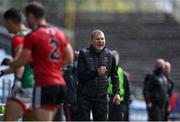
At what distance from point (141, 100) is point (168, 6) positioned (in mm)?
12050

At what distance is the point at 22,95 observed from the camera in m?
11.2

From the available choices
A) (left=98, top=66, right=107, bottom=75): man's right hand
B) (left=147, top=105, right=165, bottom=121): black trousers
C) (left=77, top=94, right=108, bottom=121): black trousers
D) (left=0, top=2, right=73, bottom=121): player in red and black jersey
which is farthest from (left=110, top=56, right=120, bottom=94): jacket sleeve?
(left=147, top=105, right=165, bottom=121): black trousers

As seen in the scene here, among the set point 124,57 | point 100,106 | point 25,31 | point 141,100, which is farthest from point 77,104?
point 124,57

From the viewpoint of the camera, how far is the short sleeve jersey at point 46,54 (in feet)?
35.6

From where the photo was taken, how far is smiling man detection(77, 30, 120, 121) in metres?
14.1

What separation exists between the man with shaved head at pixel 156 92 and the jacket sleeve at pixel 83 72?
23.1 ft

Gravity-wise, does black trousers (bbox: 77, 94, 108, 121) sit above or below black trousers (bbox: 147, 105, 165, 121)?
above

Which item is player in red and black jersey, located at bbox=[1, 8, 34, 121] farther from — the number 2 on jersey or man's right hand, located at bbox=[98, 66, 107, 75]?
man's right hand, located at bbox=[98, 66, 107, 75]

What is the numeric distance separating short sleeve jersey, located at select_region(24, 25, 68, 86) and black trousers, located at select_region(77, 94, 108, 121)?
3.21m

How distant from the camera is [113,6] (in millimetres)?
44688

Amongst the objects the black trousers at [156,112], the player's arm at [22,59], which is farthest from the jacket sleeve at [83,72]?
the black trousers at [156,112]

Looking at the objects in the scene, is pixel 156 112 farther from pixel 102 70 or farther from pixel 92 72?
pixel 102 70

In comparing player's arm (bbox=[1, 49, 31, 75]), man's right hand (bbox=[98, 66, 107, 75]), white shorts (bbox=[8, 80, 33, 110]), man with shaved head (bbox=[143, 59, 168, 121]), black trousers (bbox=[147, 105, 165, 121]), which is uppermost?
player's arm (bbox=[1, 49, 31, 75])

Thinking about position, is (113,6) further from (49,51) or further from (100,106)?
(49,51)
